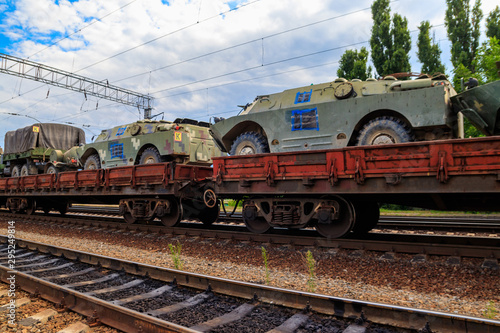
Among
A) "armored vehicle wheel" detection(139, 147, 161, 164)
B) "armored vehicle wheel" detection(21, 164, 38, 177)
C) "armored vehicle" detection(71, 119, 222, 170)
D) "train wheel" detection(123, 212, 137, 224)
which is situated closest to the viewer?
"train wheel" detection(123, 212, 137, 224)

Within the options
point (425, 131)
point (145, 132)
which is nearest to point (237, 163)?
point (425, 131)

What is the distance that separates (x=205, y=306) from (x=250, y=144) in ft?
16.2

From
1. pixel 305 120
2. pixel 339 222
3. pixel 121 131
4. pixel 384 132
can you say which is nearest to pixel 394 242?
pixel 339 222

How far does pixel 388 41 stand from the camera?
23484mm

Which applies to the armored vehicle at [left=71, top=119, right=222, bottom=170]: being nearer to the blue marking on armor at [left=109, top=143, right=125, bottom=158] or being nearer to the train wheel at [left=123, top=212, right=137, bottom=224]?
the blue marking on armor at [left=109, top=143, right=125, bottom=158]

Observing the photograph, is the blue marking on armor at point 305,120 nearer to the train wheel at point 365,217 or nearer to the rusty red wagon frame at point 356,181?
the rusty red wagon frame at point 356,181

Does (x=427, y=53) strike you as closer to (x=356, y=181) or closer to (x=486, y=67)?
(x=486, y=67)

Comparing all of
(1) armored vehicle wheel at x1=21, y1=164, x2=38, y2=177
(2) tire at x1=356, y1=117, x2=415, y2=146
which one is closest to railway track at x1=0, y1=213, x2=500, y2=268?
(2) tire at x1=356, y1=117, x2=415, y2=146

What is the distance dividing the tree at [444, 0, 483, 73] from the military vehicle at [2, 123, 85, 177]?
26112 mm

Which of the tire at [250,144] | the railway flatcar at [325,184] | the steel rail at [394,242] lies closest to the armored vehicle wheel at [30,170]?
the railway flatcar at [325,184]

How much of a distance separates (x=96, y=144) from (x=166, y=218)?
6057 mm

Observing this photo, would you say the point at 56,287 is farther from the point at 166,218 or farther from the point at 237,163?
the point at 166,218

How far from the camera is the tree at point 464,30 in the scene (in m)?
25.1

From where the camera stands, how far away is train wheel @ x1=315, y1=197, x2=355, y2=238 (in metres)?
6.32
